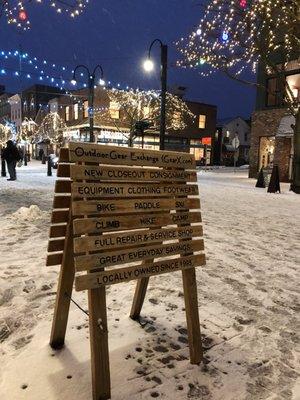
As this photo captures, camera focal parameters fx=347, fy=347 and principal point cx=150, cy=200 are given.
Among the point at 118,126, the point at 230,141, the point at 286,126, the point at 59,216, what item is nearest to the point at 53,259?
the point at 59,216

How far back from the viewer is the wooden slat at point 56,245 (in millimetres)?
2641

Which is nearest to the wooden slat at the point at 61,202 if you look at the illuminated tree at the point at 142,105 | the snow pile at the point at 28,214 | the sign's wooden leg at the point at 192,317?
the sign's wooden leg at the point at 192,317

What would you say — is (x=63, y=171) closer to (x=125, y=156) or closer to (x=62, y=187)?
(x=62, y=187)

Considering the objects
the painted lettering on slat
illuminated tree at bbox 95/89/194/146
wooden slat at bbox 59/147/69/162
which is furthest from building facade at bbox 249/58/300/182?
wooden slat at bbox 59/147/69/162

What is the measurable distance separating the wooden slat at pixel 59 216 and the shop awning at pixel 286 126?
837 inches

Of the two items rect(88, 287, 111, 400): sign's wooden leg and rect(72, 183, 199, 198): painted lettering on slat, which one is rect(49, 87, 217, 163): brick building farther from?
rect(88, 287, 111, 400): sign's wooden leg

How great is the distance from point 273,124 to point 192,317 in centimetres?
2282

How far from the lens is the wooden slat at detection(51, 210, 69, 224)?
8.59ft

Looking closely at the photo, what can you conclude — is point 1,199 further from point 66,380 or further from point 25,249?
point 66,380

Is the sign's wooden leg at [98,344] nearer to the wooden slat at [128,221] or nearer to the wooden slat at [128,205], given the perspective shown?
the wooden slat at [128,221]

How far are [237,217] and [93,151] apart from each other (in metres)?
7.38

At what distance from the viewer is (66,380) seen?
2451mm

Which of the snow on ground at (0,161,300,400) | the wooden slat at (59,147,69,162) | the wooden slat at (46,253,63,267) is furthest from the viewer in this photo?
the wooden slat at (46,253,63,267)

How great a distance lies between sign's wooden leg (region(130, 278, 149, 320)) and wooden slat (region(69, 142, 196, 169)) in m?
1.18
